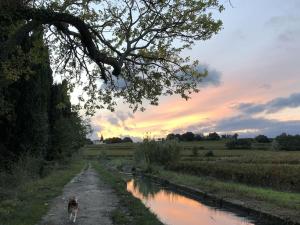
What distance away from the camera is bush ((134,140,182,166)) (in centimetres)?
6369

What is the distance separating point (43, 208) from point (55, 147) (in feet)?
102

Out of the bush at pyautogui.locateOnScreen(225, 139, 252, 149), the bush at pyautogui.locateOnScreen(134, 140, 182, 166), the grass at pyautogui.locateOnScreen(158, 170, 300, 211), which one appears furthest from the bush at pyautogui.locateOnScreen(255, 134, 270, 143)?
the grass at pyautogui.locateOnScreen(158, 170, 300, 211)

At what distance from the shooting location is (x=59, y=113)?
165 ft

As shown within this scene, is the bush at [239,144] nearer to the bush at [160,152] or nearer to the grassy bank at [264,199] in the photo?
the bush at [160,152]

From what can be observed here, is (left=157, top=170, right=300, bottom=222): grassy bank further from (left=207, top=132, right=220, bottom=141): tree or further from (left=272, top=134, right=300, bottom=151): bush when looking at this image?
(left=207, top=132, right=220, bottom=141): tree

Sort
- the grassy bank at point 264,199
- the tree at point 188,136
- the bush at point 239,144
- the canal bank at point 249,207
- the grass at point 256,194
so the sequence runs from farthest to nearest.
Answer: the tree at point 188,136 → the bush at point 239,144 → the grass at point 256,194 → the grassy bank at point 264,199 → the canal bank at point 249,207

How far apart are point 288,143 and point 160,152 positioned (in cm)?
4870

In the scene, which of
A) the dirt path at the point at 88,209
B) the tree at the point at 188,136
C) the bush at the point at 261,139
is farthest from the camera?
the tree at the point at 188,136

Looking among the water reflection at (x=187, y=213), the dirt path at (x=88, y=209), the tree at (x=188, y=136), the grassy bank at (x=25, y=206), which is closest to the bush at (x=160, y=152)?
the water reflection at (x=187, y=213)

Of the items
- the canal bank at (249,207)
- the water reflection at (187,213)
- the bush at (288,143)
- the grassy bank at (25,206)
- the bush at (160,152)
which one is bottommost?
the water reflection at (187,213)

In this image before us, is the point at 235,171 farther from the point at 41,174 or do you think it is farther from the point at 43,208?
the point at 43,208

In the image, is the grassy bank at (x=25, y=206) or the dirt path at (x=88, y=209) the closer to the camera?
the grassy bank at (x=25, y=206)

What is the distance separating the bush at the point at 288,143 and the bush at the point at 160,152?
43074mm

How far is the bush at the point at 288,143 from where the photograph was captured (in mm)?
103312
